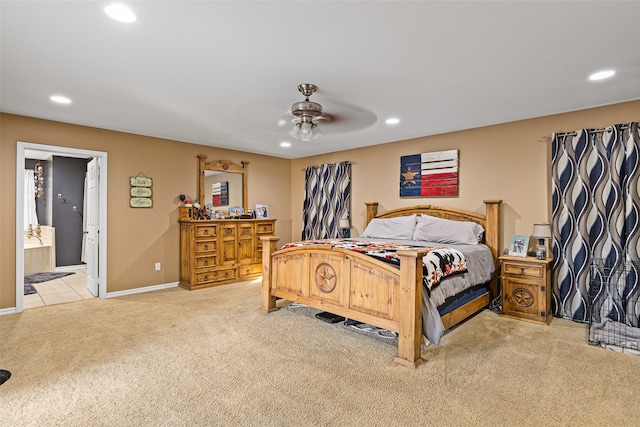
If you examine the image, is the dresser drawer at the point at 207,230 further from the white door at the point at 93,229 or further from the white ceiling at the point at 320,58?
the white ceiling at the point at 320,58

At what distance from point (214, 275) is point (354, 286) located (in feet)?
9.45

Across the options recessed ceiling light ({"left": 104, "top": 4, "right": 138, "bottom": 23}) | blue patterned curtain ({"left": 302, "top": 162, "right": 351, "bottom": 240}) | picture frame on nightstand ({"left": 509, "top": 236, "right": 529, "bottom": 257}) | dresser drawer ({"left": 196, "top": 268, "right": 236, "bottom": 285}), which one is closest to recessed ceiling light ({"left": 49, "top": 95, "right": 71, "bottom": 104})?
recessed ceiling light ({"left": 104, "top": 4, "right": 138, "bottom": 23})

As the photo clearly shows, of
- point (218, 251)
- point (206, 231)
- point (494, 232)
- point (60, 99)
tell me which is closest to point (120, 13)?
point (60, 99)

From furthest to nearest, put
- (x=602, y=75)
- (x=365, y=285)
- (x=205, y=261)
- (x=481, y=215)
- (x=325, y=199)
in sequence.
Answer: (x=325, y=199)
(x=205, y=261)
(x=481, y=215)
(x=365, y=285)
(x=602, y=75)

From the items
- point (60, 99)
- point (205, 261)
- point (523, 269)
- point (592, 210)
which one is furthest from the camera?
point (205, 261)

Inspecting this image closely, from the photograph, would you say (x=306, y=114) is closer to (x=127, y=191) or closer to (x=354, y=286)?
(x=354, y=286)

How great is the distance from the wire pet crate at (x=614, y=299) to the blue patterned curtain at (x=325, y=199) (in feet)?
11.2

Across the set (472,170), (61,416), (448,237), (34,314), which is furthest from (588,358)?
(34,314)

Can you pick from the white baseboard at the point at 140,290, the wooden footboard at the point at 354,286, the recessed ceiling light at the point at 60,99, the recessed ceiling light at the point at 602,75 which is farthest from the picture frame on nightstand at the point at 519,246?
the recessed ceiling light at the point at 60,99

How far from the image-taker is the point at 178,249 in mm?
5262

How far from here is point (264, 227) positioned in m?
5.86

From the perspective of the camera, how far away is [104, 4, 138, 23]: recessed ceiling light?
185 cm

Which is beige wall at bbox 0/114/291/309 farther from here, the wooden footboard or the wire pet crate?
the wire pet crate

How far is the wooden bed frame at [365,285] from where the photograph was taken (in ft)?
8.58
